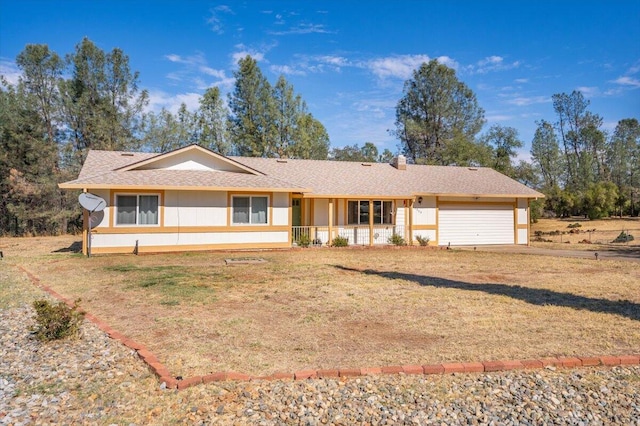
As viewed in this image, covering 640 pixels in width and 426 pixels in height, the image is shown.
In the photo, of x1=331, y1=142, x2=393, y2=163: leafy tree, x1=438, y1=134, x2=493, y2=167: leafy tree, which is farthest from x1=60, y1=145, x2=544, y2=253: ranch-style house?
x1=331, y1=142, x2=393, y2=163: leafy tree

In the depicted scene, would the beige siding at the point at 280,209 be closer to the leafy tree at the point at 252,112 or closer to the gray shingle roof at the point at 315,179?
the gray shingle roof at the point at 315,179

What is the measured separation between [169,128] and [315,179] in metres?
18.7

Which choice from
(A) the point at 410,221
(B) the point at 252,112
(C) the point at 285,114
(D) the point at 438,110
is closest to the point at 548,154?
(D) the point at 438,110

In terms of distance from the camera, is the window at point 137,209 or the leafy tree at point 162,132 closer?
the window at point 137,209

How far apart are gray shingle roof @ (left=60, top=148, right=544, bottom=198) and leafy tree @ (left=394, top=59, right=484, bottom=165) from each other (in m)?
15.3

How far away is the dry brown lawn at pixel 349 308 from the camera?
5047 mm

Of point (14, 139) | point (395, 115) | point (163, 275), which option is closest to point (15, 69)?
point (14, 139)

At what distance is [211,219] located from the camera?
16391 mm

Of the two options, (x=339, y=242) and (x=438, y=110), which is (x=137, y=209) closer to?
(x=339, y=242)

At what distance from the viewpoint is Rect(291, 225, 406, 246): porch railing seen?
60.3 feet

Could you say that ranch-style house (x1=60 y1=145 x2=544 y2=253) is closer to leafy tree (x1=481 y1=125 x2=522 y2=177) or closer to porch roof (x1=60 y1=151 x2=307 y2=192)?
porch roof (x1=60 y1=151 x2=307 y2=192)

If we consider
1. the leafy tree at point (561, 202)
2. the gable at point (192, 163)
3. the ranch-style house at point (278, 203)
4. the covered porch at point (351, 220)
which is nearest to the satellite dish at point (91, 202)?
the ranch-style house at point (278, 203)

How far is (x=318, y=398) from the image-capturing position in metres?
3.83

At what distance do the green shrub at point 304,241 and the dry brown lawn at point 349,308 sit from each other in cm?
427
